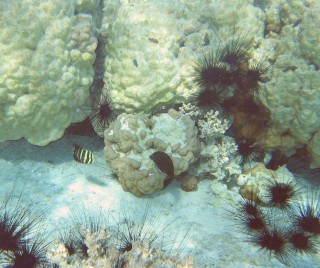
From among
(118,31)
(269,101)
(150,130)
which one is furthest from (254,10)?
(150,130)

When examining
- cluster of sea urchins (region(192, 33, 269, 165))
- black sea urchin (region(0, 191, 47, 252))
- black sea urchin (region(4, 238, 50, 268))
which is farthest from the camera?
cluster of sea urchins (region(192, 33, 269, 165))

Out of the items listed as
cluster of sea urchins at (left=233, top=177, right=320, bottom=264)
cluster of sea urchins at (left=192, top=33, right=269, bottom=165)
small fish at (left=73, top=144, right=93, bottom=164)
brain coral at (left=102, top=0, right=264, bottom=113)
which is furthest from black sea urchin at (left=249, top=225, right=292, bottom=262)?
small fish at (left=73, top=144, right=93, bottom=164)

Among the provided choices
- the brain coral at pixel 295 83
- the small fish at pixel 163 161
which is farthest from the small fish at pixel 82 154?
the brain coral at pixel 295 83

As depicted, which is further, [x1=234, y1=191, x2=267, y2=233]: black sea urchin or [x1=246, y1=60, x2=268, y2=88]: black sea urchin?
[x1=246, y1=60, x2=268, y2=88]: black sea urchin

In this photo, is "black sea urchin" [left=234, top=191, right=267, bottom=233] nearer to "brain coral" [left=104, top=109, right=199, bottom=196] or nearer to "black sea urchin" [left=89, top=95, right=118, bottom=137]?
"brain coral" [left=104, top=109, right=199, bottom=196]

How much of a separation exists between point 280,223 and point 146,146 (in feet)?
8.02

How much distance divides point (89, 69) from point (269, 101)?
120 inches

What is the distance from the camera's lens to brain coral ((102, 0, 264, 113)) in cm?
476

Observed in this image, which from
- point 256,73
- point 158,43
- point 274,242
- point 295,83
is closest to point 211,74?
point 256,73

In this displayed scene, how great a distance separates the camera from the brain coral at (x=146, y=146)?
474 cm

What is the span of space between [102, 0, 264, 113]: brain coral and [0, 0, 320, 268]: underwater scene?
0.07 feet

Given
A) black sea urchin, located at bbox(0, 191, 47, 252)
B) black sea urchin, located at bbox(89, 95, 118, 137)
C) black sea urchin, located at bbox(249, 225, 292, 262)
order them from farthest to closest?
black sea urchin, located at bbox(89, 95, 118, 137)
black sea urchin, located at bbox(249, 225, 292, 262)
black sea urchin, located at bbox(0, 191, 47, 252)

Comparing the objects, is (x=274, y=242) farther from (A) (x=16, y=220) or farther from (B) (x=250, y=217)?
A: (A) (x=16, y=220)

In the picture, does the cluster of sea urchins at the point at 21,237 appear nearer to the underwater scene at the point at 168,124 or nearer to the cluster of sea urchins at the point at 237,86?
the underwater scene at the point at 168,124
